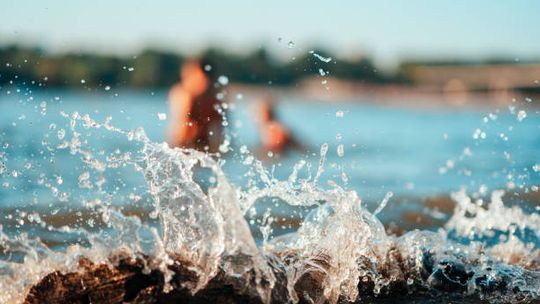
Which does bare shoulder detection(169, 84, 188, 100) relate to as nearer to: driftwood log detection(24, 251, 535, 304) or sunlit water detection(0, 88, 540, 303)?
sunlit water detection(0, 88, 540, 303)

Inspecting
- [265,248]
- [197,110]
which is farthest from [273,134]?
[265,248]

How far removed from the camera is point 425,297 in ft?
14.2

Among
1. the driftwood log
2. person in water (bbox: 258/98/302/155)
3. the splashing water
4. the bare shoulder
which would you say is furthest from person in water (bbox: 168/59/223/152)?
the driftwood log

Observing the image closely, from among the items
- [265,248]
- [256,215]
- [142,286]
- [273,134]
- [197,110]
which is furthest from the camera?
[273,134]

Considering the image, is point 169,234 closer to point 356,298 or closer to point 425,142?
point 356,298

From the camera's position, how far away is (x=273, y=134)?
14.1 meters

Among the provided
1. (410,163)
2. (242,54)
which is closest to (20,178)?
(410,163)

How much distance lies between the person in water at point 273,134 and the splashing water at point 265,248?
8.92 meters

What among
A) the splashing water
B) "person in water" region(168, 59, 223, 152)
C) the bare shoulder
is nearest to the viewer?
the splashing water

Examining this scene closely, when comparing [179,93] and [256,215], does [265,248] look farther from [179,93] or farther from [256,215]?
[179,93]

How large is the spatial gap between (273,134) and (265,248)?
9.57 m

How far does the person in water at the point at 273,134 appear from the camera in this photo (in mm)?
14080

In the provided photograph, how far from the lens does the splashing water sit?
3.88 m

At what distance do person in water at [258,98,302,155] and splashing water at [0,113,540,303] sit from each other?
351 inches
